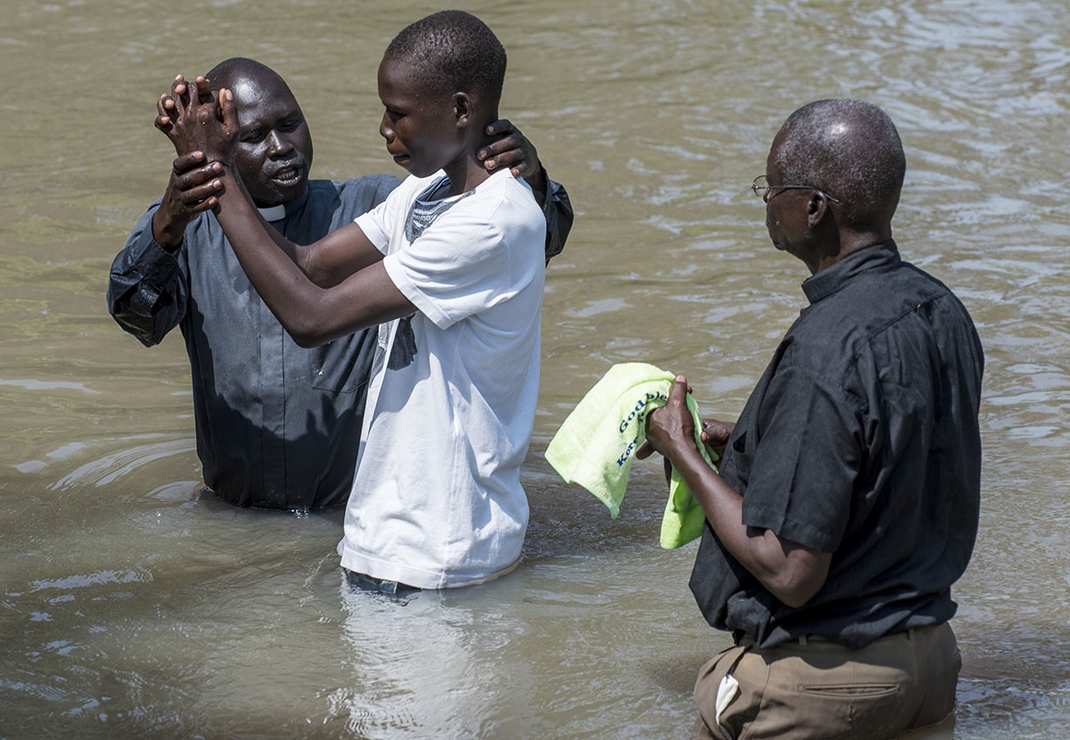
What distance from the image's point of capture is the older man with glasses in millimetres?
2750

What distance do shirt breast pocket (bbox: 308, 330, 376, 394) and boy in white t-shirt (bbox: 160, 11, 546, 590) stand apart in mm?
712

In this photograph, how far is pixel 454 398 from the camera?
377 cm

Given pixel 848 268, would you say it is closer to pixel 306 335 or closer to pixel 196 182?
pixel 306 335

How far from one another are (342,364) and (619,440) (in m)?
1.62

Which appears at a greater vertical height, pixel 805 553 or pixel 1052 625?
pixel 805 553

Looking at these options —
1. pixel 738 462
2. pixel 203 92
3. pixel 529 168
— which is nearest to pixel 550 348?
pixel 529 168

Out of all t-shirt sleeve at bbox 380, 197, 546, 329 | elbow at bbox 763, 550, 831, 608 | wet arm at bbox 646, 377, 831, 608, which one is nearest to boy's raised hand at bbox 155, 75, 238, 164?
t-shirt sleeve at bbox 380, 197, 546, 329

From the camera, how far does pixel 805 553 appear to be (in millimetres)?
2783

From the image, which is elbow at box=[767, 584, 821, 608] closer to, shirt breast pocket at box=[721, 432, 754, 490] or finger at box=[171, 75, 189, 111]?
shirt breast pocket at box=[721, 432, 754, 490]

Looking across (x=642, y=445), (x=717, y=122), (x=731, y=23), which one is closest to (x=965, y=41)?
(x=731, y=23)

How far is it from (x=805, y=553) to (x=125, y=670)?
7.30 feet

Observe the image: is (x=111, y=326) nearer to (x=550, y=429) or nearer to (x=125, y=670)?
(x=550, y=429)

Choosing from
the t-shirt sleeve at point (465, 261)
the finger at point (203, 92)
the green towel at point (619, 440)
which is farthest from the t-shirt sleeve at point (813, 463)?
the finger at point (203, 92)

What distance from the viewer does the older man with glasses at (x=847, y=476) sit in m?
2.75
